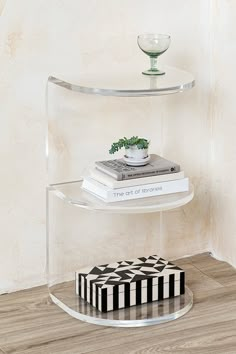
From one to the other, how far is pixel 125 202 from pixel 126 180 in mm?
58

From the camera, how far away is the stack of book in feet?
7.66

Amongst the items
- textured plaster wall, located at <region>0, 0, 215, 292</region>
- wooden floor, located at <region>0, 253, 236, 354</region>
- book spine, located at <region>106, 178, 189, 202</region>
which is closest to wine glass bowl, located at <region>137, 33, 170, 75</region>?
textured plaster wall, located at <region>0, 0, 215, 292</region>

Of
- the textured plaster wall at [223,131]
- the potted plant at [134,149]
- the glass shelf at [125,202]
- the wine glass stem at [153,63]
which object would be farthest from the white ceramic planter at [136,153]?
the textured plaster wall at [223,131]

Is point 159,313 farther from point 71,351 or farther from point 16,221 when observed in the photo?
point 16,221

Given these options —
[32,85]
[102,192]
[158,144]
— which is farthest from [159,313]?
[32,85]

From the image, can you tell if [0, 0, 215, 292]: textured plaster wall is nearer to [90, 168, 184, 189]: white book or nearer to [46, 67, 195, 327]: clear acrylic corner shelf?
[46, 67, 195, 327]: clear acrylic corner shelf

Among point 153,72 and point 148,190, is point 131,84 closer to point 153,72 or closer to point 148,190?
point 153,72

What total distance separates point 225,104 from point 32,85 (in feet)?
2.02

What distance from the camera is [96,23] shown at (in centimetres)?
250

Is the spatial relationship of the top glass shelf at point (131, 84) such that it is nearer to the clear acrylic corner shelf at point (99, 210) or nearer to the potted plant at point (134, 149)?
the clear acrylic corner shelf at point (99, 210)

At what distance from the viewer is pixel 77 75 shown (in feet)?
8.15

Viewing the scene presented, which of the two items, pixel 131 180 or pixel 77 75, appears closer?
pixel 131 180

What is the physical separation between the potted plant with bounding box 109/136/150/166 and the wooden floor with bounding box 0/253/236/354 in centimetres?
44

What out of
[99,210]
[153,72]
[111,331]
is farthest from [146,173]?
[111,331]
